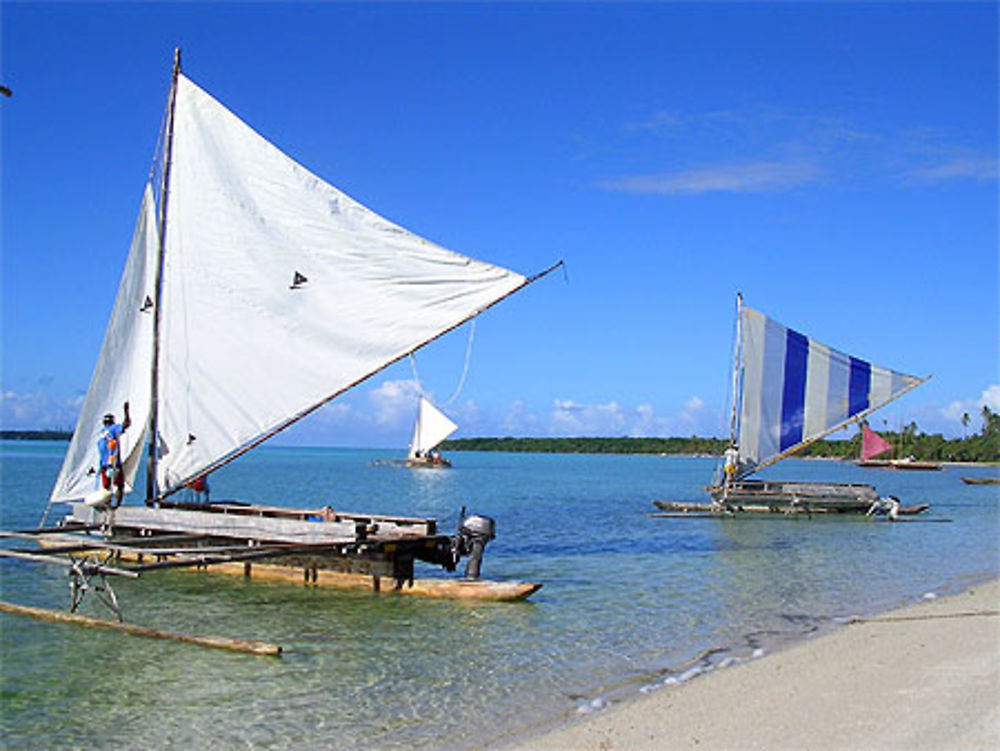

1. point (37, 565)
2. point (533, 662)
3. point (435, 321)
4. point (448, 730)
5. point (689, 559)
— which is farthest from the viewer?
point (689, 559)

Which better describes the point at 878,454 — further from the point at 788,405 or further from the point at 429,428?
the point at 788,405

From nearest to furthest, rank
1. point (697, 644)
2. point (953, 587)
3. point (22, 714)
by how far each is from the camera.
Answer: point (22, 714) → point (697, 644) → point (953, 587)

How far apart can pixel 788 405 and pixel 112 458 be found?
27884 mm

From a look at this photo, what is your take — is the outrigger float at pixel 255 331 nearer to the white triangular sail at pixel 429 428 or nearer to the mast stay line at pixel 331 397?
the mast stay line at pixel 331 397

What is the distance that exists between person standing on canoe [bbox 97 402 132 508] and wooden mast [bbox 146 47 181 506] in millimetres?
565

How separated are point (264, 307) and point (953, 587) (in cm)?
1479

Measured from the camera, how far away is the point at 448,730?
1068 centimetres

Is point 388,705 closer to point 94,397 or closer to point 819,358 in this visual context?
point 94,397

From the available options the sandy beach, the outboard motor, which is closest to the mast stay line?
the outboard motor

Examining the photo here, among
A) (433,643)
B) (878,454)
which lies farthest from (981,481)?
(433,643)

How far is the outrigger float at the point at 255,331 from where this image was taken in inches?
719

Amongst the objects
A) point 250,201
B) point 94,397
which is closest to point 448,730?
point 250,201

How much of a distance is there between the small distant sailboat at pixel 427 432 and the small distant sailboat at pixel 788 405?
46.2 m

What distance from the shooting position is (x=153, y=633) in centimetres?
1399
